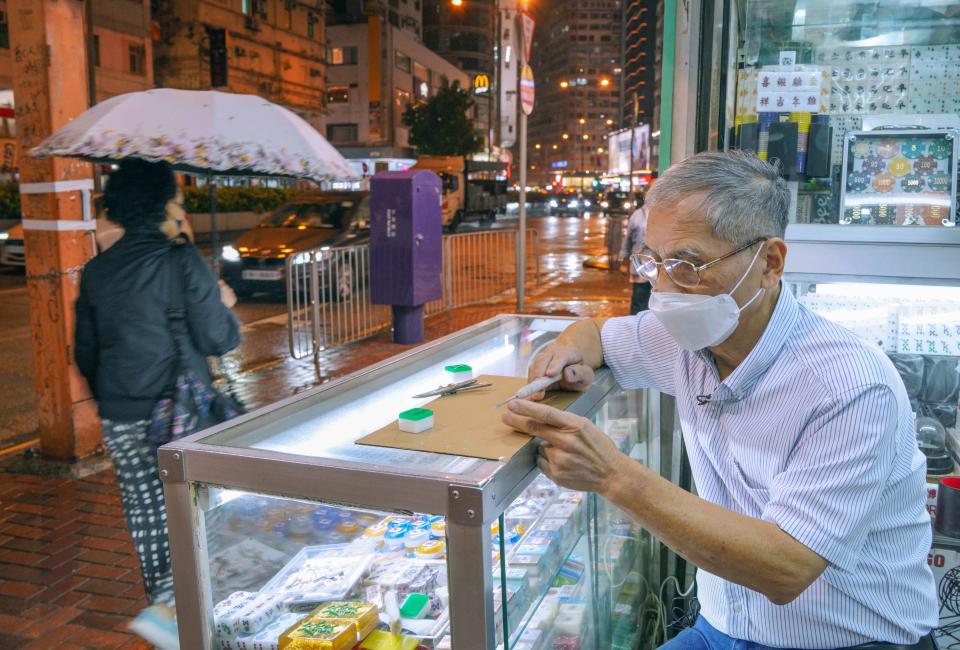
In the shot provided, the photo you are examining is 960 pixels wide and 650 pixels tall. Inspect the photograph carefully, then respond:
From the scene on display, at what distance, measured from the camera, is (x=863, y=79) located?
12.3ft

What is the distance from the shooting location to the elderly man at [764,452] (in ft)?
5.29

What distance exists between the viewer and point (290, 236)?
12789 millimetres

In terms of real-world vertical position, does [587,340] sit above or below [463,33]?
below

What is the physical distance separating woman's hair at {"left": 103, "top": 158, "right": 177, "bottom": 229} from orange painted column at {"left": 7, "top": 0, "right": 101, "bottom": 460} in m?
2.39

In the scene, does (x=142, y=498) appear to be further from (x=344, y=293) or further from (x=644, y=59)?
(x=644, y=59)

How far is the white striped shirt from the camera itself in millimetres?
1619

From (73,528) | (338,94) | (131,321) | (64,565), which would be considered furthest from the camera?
(338,94)

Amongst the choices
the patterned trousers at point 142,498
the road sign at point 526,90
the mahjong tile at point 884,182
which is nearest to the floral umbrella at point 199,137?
the patterned trousers at point 142,498

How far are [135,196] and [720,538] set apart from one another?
2.83 metres

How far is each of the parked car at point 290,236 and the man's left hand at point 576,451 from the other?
10.6 metres

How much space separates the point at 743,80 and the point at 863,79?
0.55 meters

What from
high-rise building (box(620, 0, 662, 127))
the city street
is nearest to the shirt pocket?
the city street

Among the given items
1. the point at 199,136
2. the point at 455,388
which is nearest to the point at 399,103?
the point at 199,136

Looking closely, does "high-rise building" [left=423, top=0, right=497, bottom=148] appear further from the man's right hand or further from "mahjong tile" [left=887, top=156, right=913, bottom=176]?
the man's right hand
